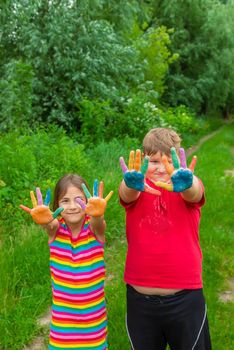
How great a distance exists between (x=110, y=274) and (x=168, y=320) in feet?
7.34

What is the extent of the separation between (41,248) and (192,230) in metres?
2.43

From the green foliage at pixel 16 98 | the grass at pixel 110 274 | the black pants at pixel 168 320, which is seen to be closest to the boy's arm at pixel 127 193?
the black pants at pixel 168 320

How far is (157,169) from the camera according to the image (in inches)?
83.7

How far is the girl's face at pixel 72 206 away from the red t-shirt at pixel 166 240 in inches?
13.7

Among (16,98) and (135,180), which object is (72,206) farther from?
(16,98)

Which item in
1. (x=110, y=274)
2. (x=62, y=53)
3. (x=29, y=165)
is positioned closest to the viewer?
(x=110, y=274)

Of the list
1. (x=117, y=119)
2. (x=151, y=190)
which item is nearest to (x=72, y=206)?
(x=151, y=190)

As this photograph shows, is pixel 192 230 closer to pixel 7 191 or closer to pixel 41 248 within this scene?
pixel 41 248

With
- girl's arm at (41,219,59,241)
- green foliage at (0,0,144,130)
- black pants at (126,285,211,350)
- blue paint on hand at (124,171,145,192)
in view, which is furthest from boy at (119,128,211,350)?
green foliage at (0,0,144,130)

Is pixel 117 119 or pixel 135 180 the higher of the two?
pixel 135 180

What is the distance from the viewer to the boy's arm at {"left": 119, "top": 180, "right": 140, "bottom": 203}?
2.07m

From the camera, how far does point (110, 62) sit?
9.94 m

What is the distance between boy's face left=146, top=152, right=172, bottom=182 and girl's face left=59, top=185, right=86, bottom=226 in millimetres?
476

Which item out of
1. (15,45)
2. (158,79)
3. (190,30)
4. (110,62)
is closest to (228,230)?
(110,62)
